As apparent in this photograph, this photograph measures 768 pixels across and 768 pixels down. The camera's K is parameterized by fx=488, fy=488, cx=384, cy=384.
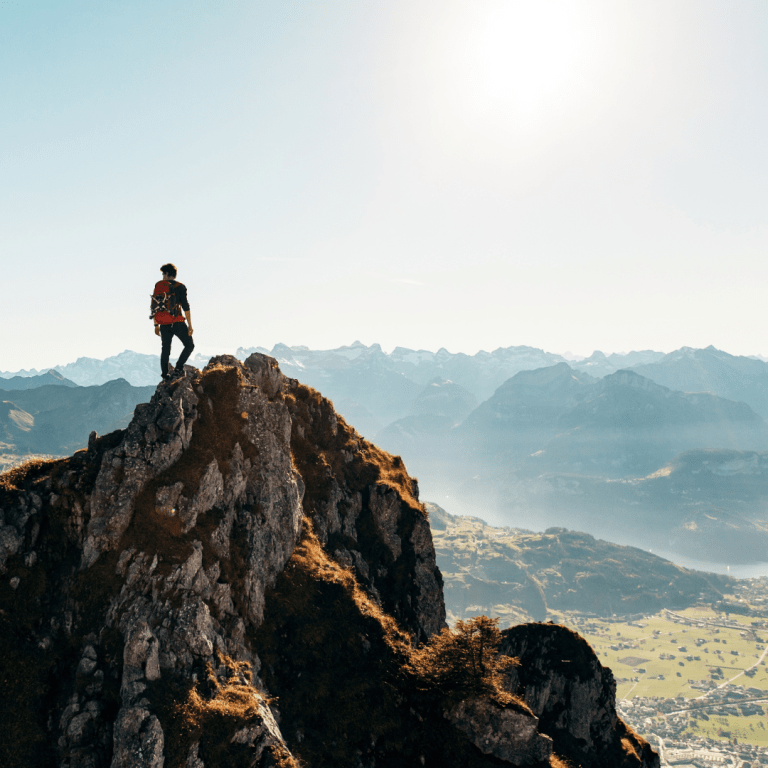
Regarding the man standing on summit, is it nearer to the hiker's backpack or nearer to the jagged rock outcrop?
the hiker's backpack

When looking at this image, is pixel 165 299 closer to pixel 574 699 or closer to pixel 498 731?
pixel 498 731

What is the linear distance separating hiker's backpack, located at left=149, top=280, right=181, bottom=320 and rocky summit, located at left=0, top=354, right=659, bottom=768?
5.95 m

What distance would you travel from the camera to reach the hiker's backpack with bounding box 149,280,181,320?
3747cm

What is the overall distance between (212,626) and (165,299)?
2371 centimetres

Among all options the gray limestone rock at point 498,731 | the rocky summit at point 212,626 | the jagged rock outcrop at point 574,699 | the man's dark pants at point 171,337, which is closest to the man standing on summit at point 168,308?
the man's dark pants at point 171,337

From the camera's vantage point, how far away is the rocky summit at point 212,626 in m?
26.5

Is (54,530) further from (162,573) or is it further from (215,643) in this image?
(215,643)

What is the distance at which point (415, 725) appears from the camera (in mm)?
34750

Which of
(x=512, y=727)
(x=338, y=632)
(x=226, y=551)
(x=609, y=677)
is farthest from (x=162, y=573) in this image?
(x=609, y=677)

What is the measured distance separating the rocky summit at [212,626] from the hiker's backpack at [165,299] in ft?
19.5

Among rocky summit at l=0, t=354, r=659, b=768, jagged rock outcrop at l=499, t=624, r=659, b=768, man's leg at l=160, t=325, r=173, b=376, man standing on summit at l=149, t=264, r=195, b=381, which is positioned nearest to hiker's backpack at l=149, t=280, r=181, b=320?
man standing on summit at l=149, t=264, r=195, b=381

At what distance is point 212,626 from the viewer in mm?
32125

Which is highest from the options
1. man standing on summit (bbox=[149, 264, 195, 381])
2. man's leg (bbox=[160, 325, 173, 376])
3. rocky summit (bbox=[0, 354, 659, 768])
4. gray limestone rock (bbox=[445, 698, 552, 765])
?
man standing on summit (bbox=[149, 264, 195, 381])

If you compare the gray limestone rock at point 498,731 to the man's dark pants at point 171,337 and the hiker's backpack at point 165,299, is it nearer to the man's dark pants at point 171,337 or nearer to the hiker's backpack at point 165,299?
the man's dark pants at point 171,337
